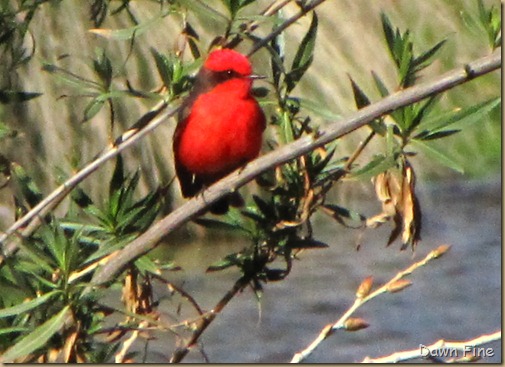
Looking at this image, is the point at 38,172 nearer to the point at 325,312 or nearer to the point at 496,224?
the point at 325,312

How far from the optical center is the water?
5.13m

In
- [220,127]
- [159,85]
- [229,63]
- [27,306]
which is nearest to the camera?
[27,306]

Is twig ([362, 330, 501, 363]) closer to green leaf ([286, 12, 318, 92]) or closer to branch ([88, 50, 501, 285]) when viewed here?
branch ([88, 50, 501, 285])

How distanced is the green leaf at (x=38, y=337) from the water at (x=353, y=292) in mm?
2310

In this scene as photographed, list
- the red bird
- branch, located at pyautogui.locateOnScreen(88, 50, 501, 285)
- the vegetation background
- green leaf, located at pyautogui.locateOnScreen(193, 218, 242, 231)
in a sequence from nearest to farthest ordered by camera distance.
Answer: branch, located at pyautogui.locateOnScreen(88, 50, 501, 285) → green leaf, located at pyautogui.locateOnScreen(193, 218, 242, 231) → the red bird → the vegetation background

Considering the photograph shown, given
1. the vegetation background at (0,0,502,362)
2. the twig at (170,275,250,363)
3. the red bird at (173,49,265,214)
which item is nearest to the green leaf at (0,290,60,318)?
the twig at (170,275,250,363)

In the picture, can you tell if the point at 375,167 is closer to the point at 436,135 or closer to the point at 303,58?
the point at 436,135

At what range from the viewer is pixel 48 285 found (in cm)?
245

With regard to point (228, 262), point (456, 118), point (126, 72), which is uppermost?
point (126, 72)

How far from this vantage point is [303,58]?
2785mm

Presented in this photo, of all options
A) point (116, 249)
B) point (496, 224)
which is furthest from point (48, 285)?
point (496, 224)

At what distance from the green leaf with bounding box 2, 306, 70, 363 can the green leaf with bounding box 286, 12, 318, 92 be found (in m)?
0.68

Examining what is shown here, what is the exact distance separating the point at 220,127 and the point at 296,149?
1432mm

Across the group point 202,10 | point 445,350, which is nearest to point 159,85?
point 202,10
